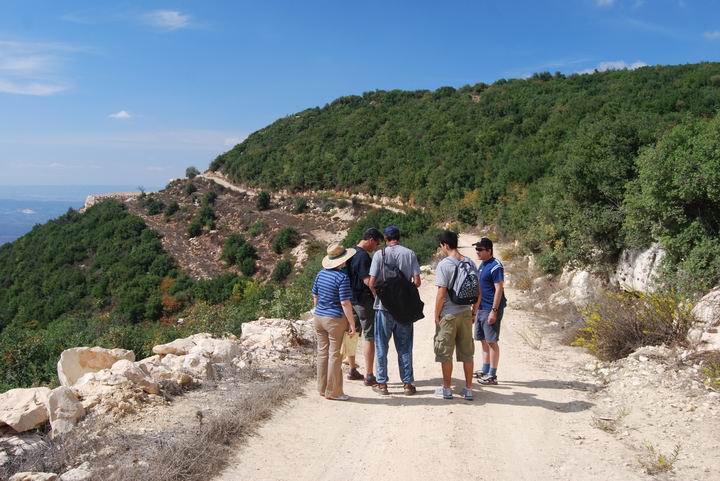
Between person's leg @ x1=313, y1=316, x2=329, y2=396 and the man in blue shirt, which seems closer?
person's leg @ x1=313, y1=316, x2=329, y2=396

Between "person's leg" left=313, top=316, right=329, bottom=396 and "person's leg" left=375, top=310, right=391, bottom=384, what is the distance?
21.6 inches

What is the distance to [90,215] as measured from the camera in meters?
46.4

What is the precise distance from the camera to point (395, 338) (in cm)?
545

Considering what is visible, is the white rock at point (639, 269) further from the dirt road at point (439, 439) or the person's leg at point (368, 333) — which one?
the person's leg at point (368, 333)

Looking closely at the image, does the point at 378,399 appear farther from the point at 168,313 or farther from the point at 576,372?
the point at 168,313

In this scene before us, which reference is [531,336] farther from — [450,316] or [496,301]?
[450,316]

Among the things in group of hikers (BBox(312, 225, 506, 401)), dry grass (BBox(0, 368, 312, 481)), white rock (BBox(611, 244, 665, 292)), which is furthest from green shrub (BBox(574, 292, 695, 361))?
dry grass (BBox(0, 368, 312, 481))

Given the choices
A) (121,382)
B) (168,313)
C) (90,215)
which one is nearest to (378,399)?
(121,382)

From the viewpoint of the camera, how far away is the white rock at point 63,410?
4.45 metres

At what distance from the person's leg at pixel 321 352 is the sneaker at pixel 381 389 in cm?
58

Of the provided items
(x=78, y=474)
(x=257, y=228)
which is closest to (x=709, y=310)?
(x=78, y=474)

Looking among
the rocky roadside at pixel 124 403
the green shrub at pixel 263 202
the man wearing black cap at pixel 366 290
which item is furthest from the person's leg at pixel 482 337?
the green shrub at pixel 263 202

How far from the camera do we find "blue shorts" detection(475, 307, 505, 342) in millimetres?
5898

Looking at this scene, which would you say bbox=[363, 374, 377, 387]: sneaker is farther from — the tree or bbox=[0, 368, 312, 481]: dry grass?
the tree
